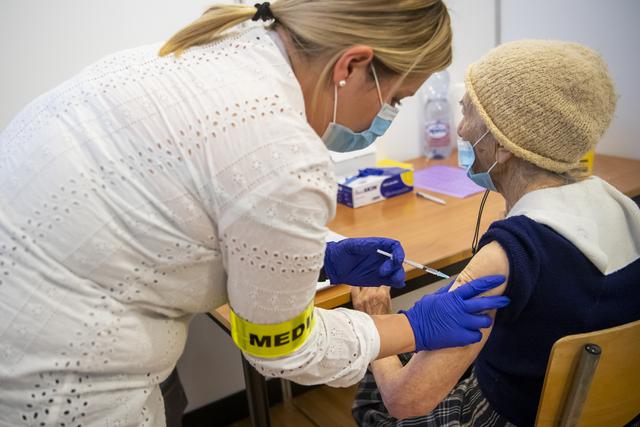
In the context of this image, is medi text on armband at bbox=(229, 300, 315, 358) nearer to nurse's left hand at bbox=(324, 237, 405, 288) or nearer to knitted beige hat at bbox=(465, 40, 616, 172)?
nurse's left hand at bbox=(324, 237, 405, 288)

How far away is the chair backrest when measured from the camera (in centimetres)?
84

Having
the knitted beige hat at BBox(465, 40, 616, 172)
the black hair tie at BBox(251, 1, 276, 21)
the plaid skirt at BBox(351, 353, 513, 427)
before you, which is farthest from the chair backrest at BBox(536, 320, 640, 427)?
the black hair tie at BBox(251, 1, 276, 21)

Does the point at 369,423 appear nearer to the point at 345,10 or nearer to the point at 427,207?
the point at 427,207

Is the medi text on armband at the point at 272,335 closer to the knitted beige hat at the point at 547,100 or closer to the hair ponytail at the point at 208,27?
the hair ponytail at the point at 208,27

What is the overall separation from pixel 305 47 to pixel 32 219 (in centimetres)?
47

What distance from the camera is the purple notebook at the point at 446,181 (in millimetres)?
1961

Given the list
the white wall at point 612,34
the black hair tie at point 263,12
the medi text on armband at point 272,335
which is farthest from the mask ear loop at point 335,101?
the white wall at point 612,34

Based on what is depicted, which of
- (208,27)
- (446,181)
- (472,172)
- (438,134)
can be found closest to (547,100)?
(472,172)

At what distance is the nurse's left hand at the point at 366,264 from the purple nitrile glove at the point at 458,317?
239 mm

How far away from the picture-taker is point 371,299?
1.30 meters

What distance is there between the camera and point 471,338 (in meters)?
0.99

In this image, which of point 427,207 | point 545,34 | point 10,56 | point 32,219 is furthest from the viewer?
point 545,34

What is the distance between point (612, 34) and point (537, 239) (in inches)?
63.0

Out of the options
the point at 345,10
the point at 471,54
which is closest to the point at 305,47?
the point at 345,10
